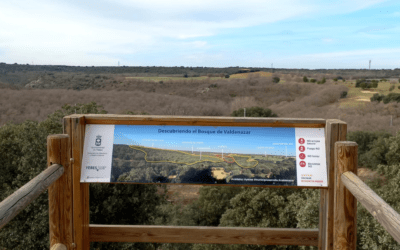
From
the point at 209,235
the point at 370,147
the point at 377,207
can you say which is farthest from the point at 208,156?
the point at 370,147

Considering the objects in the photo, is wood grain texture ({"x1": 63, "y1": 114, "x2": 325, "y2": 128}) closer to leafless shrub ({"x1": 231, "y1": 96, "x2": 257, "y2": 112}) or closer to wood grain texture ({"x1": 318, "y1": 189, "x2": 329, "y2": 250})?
wood grain texture ({"x1": 318, "y1": 189, "x2": 329, "y2": 250})

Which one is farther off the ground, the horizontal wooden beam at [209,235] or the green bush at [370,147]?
the horizontal wooden beam at [209,235]

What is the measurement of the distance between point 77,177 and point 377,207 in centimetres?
197

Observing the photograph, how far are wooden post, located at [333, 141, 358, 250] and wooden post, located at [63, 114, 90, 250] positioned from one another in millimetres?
1796

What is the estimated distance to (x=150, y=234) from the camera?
2.83m

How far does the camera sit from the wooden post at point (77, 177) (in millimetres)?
2650

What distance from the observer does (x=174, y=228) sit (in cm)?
282

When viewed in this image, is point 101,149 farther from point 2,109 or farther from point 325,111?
point 325,111

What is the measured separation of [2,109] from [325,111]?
1258 inches

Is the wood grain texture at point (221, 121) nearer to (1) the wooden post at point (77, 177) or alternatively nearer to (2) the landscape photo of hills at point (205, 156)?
(2) the landscape photo of hills at point (205, 156)

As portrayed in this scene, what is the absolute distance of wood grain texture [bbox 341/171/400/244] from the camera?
152cm

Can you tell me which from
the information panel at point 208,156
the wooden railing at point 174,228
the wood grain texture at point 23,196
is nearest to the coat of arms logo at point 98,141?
the information panel at point 208,156

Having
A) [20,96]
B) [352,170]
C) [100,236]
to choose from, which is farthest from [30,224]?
[20,96]

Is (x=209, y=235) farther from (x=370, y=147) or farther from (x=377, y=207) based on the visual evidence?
(x=370, y=147)
